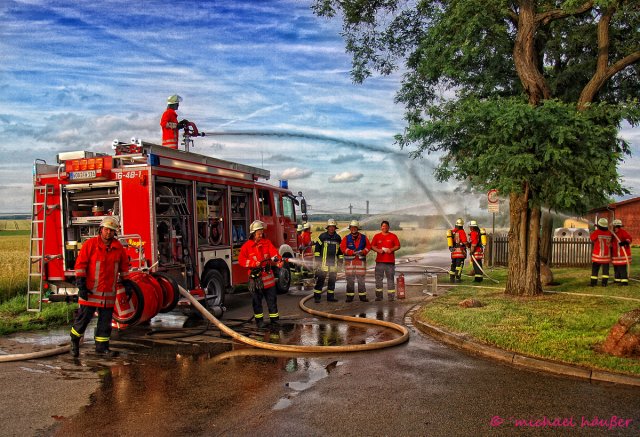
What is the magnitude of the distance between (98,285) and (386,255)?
6.35 metres

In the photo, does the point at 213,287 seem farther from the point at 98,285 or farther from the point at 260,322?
the point at 98,285

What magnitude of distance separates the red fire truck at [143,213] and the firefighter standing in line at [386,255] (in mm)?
3120

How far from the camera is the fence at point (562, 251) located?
60.6 ft

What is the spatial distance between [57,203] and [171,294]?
290 centimetres

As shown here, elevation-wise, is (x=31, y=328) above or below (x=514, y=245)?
below

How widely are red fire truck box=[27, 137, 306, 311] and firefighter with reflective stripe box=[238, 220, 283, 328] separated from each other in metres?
1.23

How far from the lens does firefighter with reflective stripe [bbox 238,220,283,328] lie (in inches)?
358

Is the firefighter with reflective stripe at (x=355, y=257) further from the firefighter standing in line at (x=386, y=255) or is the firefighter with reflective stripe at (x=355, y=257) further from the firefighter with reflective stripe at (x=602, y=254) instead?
the firefighter with reflective stripe at (x=602, y=254)

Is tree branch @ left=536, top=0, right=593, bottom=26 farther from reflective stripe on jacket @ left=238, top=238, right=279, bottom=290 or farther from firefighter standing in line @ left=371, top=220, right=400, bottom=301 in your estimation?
reflective stripe on jacket @ left=238, top=238, right=279, bottom=290

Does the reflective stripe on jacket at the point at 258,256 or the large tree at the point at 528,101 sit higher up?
the large tree at the point at 528,101

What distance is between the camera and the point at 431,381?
230 inches

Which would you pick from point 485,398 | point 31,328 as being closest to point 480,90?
point 485,398

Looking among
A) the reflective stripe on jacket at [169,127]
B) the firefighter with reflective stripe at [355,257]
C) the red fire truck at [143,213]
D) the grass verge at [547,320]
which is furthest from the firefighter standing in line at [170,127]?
the grass verge at [547,320]

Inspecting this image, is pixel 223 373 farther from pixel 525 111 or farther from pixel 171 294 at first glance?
pixel 525 111
